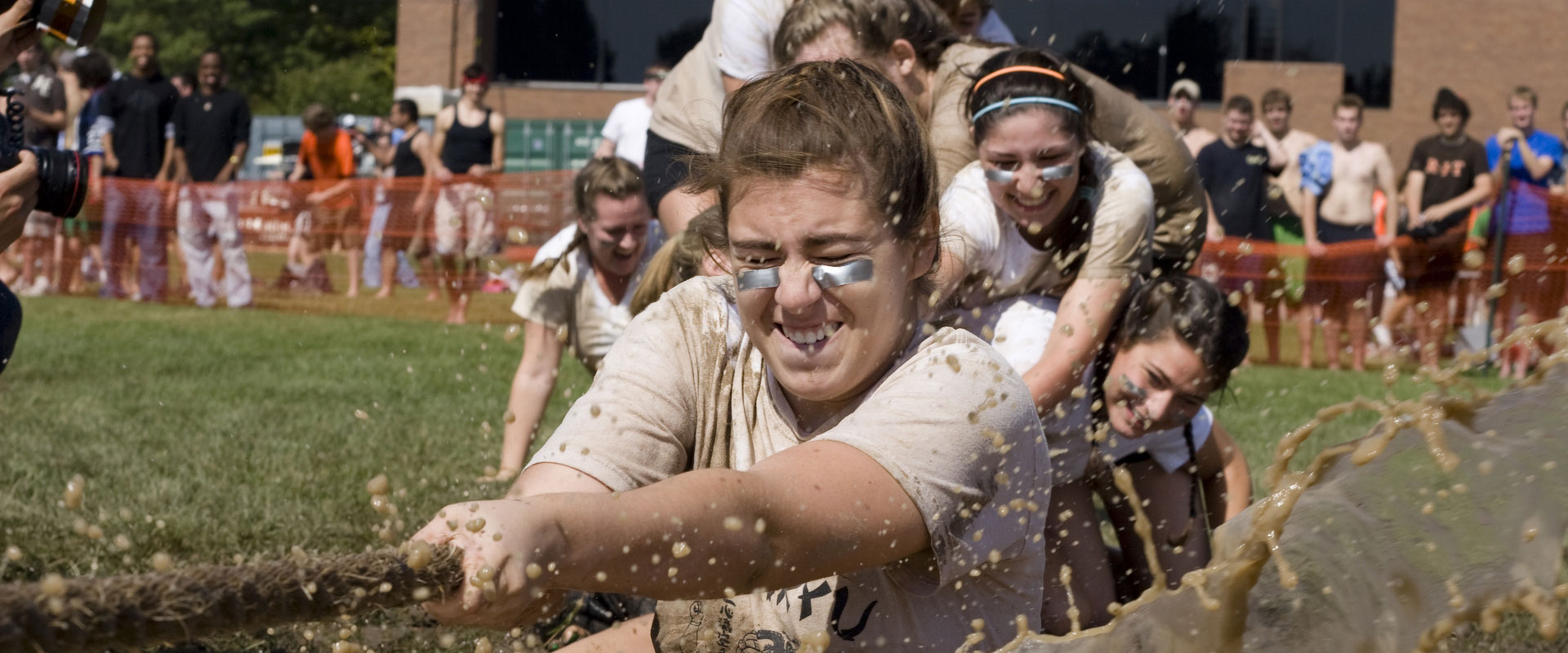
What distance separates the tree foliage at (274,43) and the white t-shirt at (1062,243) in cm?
4349

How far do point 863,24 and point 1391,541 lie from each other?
7.03ft

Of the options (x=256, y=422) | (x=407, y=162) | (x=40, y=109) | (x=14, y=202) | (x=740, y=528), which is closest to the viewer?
(x=740, y=528)

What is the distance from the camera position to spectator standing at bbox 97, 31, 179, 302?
14.3 metres

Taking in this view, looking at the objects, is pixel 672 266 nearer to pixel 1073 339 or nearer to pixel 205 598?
pixel 1073 339

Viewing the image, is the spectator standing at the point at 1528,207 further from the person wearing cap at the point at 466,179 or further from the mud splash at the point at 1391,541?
the person wearing cap at the point at 466,179

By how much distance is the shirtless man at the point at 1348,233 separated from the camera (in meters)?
11.4

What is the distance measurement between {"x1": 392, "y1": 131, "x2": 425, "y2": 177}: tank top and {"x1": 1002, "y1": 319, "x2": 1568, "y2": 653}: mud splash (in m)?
12.7

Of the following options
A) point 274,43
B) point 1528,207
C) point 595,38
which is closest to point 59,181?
point 1528,207

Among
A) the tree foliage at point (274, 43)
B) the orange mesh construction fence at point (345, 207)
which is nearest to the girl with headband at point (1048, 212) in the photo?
the orange mesh construction fence at point (345, 207)

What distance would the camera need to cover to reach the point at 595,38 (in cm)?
1952

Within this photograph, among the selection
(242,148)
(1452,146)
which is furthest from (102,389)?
(1452,146)

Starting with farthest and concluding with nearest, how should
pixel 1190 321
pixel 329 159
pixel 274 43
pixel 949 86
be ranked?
pixel 274 43 < pixel 329 159 < pixel 949 86 < pixel 1190 321

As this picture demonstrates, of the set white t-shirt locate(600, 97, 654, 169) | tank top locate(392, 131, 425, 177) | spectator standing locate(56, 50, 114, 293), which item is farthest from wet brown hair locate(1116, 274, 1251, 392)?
spectator standing locate(56, 50, 114, 293)

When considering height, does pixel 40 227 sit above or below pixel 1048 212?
below
